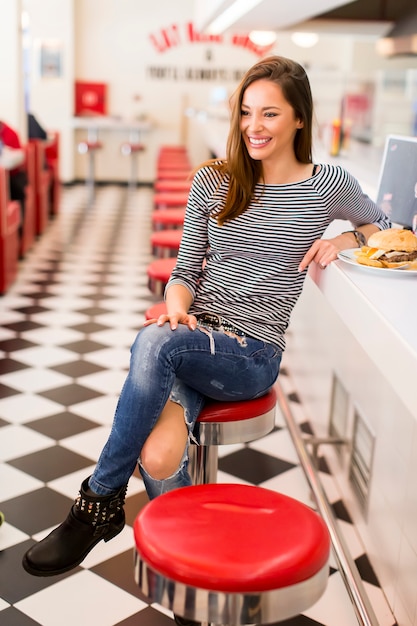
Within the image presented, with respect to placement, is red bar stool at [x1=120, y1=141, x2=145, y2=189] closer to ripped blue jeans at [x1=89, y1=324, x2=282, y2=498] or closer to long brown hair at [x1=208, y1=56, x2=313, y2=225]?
long brown hair at [x1=208, y1=56, x2=313, y2=225]

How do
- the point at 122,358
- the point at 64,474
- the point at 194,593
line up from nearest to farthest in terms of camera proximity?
the point at 194,593
the point at 64,474
the point at 122,358

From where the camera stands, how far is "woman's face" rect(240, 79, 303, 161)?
6.35 feet

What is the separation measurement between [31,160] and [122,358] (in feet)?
10.9

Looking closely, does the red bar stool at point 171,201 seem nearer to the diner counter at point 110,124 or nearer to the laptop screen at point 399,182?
the laptop screen at point 399,182

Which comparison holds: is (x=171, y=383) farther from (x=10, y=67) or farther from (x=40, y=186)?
(x=40, y=186)

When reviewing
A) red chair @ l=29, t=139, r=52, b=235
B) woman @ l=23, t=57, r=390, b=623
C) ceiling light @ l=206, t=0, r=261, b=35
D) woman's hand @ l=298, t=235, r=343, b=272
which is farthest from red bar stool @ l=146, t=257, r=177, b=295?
red chair @ l=29, t=139, r=52, b=235

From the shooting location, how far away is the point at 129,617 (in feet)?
6.83

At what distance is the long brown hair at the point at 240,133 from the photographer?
1.93 metres

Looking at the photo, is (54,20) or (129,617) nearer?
(129,617)

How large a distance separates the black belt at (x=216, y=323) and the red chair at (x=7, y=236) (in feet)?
11.7

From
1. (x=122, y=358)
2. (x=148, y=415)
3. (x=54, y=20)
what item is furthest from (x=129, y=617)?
(x=54, y=20)

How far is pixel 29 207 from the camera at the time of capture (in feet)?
22.0

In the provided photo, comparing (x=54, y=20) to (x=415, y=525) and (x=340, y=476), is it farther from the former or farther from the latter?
(x=415, y=525)

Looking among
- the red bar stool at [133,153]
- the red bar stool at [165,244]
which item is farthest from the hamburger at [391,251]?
the red bar stool at [133,153]
